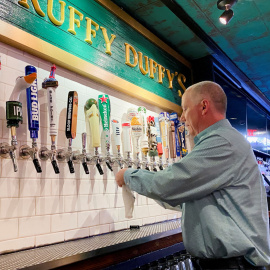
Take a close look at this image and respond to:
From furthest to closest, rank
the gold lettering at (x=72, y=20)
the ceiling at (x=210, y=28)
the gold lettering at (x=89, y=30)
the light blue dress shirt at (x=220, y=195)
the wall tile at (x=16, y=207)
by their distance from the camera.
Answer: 1. the ceiling at (x=210, y=28)
2. the gold lettering at (x=89, y=30)
3. the gold lettering at (x=72, y=20)
4. the wall tile at (x=16, y=207)
5. the light blue dress shirt at (x=220, y=195)

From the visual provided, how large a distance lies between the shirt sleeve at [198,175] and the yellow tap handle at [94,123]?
3.51 ft

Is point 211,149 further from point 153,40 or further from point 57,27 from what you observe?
point 153,40

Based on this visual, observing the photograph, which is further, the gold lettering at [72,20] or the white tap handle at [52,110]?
the gold lettering at [72,20]

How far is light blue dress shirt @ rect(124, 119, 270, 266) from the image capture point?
157 centimetres

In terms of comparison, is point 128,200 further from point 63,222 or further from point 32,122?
point 32,122

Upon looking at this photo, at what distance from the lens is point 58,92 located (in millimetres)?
2580

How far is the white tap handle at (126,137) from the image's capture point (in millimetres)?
3029

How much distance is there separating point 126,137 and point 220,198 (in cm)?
152

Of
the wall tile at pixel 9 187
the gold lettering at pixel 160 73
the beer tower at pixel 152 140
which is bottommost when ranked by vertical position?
the wall tile at pixel 9 187

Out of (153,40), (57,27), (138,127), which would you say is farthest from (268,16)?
(57,27)

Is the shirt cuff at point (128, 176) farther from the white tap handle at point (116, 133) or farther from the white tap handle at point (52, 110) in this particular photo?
the white tap handle at point (116, 133)

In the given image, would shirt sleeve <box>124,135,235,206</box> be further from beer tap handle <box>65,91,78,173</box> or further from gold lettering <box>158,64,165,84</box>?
gold lettering <box>158,64,165,84</box>

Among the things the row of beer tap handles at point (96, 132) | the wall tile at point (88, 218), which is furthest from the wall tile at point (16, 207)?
the wall tile at point (88, 218)

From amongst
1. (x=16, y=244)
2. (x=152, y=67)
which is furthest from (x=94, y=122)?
(x=152, y=67)
